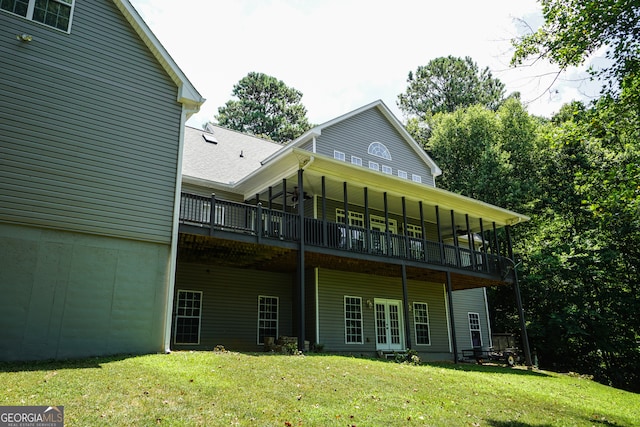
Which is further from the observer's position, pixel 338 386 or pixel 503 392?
pixel 503 392

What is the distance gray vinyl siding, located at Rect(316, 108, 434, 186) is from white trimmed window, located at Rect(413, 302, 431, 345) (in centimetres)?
613

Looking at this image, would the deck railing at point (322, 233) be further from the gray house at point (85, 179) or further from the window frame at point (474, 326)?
the window frame at point (474, 326)

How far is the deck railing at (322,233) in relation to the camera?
12.1m

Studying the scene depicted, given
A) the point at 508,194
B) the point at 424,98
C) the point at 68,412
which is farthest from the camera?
the point at 424,98

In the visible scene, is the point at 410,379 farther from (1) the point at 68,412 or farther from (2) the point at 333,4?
(2) the point at 333,4

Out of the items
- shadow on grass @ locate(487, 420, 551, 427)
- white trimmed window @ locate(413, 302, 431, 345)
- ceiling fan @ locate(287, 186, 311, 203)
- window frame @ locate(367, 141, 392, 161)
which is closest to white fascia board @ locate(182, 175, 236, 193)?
ceiling fan @ locate(287, 186, 311, 203)

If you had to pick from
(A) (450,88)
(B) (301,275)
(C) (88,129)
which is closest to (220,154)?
(B) (301,275)

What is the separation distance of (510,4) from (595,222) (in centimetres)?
1785

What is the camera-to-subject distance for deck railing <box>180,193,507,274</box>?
1211 cm

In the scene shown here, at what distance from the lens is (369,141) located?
20.1 metres

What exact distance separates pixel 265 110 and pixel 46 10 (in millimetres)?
36146

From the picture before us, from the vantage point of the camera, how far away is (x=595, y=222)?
23.8 meters

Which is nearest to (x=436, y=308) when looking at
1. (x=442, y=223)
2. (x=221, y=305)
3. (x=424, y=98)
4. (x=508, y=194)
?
(x=442, y=223)

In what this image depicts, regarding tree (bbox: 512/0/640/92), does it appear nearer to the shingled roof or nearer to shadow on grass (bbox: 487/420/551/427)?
shadow on grass (bbox: 487/420/551/427)
